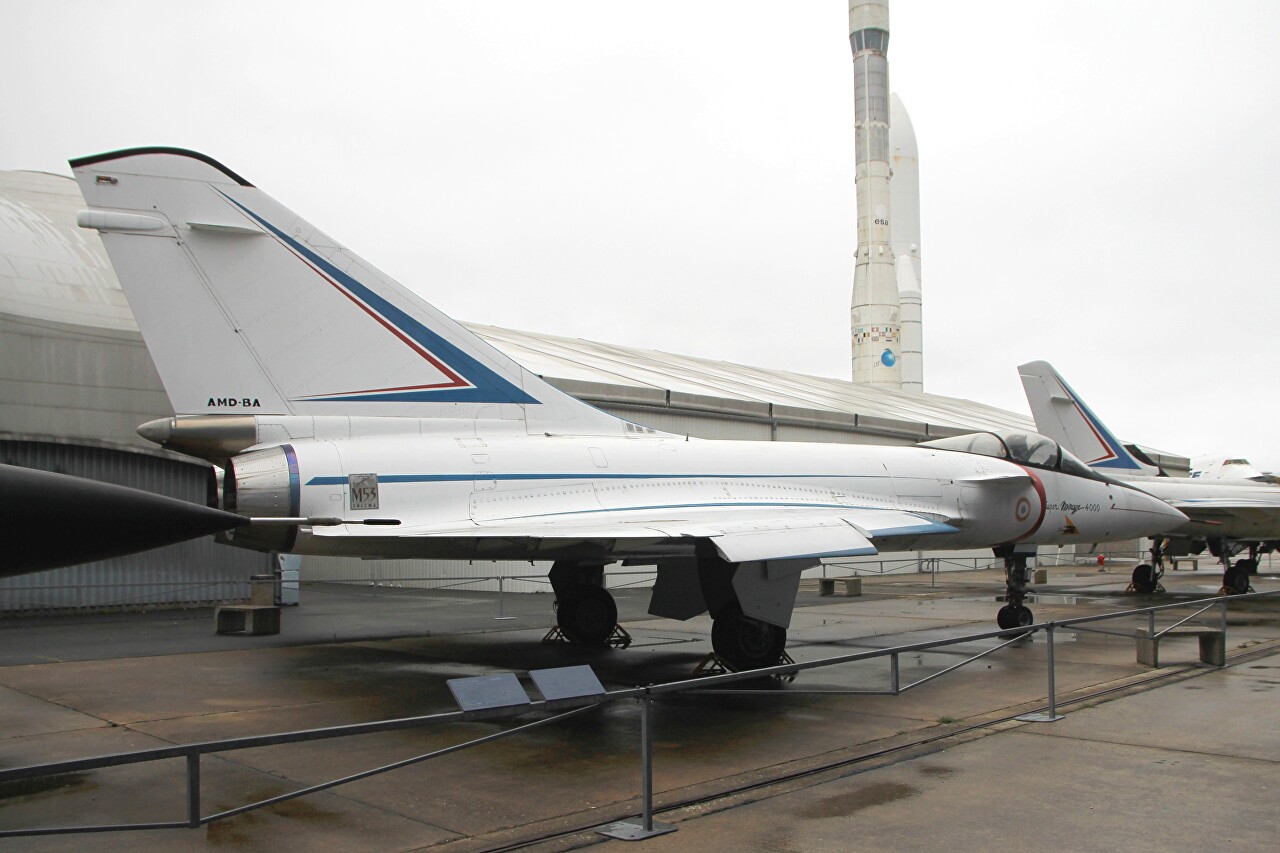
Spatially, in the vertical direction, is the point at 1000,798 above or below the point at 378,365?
below

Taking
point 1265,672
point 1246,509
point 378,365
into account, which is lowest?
point 1265,672

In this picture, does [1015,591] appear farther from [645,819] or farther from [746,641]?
[645,819]

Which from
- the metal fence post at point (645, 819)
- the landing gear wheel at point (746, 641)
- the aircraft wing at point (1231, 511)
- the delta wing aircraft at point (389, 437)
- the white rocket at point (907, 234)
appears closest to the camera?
the metal fence post at point (645, 819)

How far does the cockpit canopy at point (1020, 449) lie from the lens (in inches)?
509

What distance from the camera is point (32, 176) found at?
68.0 ft

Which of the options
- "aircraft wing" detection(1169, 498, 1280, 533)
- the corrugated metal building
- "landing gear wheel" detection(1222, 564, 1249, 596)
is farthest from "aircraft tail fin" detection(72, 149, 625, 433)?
"landing gear wheel" detection(1222, 564, 1249, 596)

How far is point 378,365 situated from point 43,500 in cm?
525

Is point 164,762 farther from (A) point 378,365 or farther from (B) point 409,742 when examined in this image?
(A) point 378,365

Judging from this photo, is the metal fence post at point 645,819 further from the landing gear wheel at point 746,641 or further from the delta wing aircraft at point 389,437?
the landing gear wheel at point 746,641

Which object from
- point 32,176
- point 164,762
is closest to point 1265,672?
point 164,762

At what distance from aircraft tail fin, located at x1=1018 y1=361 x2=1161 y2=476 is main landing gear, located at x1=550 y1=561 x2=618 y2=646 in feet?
39.4

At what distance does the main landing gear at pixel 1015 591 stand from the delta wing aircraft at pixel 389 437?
303 centimetres

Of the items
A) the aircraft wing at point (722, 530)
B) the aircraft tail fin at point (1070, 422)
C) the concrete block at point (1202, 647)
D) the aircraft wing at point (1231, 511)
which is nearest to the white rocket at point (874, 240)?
the aircraft tail fin at point (1070, 422)

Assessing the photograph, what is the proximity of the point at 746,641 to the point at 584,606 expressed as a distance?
3573 mm
